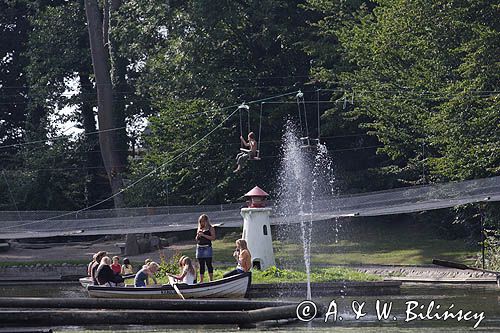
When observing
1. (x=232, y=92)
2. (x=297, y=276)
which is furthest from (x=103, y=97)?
(x=297, y=276)

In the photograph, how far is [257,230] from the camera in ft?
98.5

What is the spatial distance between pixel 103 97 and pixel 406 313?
1168 inches

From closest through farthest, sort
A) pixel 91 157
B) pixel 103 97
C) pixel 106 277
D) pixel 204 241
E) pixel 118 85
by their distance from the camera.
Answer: pixel 106 277 < pixel 204 241 < pixel 103 97 < pixel 118 85 < pixel 91 157

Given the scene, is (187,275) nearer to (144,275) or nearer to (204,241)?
(144,275)

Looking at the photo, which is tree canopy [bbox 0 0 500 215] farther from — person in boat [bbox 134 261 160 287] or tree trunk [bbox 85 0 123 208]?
person in boat [bbox 134 261 160 287]

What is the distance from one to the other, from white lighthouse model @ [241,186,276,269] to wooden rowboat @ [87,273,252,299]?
478 centimetres

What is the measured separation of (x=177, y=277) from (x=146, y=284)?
1336 millimetres

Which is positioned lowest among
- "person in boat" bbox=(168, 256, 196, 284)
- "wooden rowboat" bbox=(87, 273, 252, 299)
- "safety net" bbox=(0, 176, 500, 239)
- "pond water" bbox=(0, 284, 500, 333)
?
"pond water" bbox=(0, 284, 500, 333)

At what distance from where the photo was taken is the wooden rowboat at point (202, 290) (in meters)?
24.8

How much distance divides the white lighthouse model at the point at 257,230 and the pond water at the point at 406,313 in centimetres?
389

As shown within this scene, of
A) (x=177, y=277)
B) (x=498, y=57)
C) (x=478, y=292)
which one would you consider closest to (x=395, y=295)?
(x=478, y=292)

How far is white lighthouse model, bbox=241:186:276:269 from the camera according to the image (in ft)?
98.5

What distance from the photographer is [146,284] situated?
87.5ft

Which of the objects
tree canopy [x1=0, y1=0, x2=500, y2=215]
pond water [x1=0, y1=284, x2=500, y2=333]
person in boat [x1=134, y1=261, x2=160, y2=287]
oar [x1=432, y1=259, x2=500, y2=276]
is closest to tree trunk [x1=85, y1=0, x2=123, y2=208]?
tree canopy [x1=0, y1=0, x2=500, y2=215]
